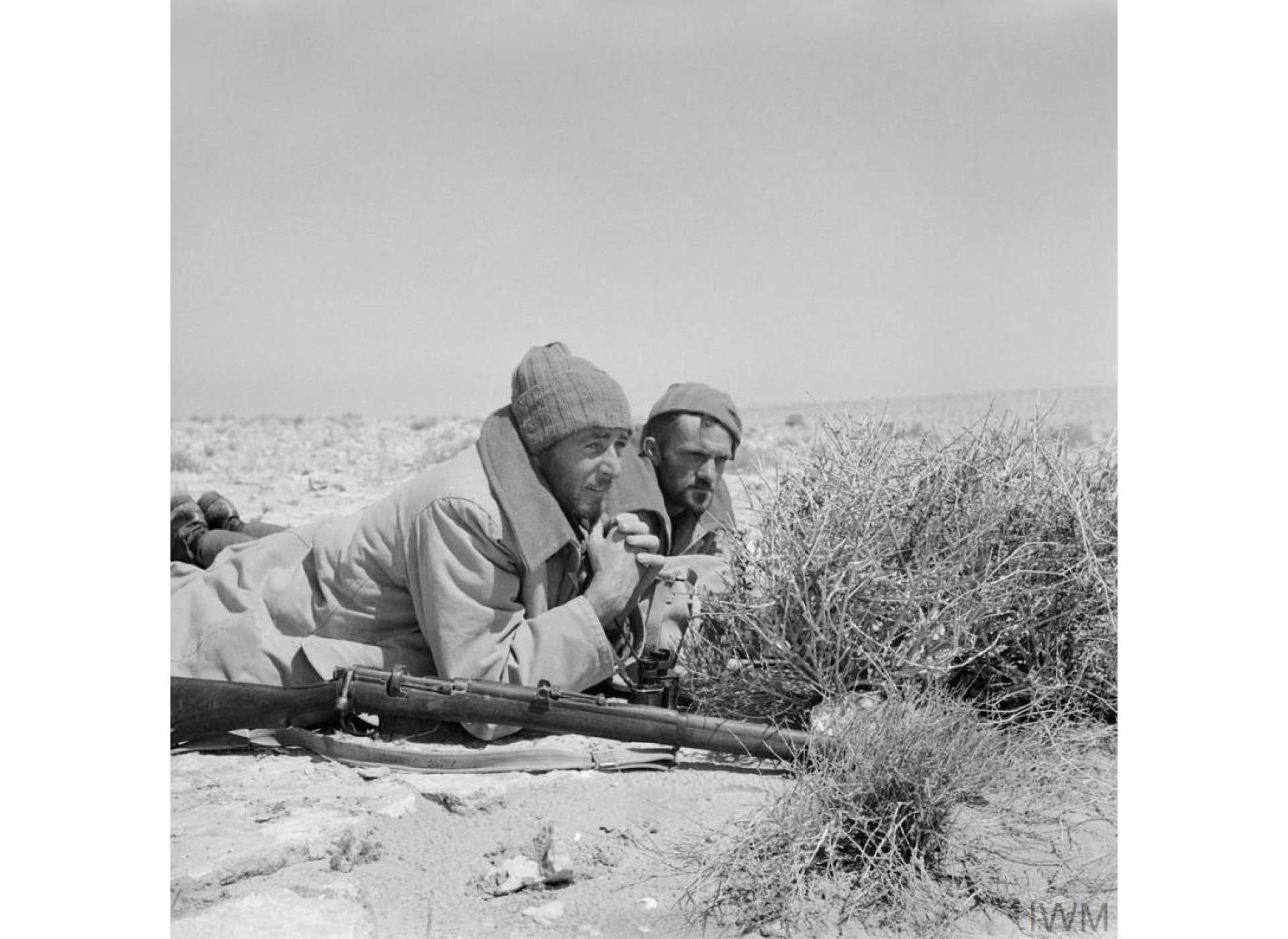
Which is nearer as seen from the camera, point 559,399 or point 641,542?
point 559,399

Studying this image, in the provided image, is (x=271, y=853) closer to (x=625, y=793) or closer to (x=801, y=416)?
(x=625, y=793)

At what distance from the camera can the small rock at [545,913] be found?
143 inches

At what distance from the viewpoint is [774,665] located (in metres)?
4.62

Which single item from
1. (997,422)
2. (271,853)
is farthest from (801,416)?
(271,853)

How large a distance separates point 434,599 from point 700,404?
1.51 meters

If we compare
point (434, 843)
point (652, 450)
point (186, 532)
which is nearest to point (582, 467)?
point (652, 450)


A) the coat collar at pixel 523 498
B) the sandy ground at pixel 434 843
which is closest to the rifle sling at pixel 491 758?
the sandy ground at pixel 434 843

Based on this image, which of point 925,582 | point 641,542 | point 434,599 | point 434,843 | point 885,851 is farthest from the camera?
point 641,542

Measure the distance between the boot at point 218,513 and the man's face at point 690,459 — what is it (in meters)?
2.04

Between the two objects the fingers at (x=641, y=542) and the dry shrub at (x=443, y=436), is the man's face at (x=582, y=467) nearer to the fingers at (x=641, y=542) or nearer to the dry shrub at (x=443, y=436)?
the fingers at (x=641, y=542)

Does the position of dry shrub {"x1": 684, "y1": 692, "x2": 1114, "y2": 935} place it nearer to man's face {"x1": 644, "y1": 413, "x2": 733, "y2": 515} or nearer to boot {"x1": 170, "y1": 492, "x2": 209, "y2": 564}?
man's face {"x1": 644, "y1": 413, "x2": 733, "y2": 515}

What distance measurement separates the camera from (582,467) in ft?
16.1

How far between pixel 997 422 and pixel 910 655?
46.6 inches

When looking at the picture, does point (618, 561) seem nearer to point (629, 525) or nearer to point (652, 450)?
point (629, 525)
